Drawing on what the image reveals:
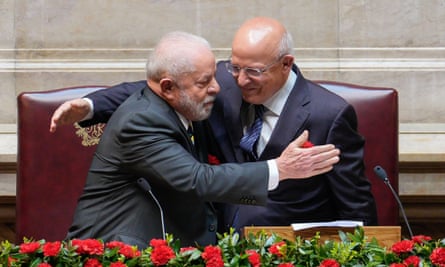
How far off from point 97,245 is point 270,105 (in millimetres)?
1242

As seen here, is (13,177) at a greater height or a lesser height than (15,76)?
lesser

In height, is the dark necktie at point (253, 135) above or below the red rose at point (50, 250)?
above

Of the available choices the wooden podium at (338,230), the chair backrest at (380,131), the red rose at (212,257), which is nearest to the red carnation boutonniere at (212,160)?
the chair backrest at (380,131)

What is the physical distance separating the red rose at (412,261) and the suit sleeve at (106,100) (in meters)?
1.42

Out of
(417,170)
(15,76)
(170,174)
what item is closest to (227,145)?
(170,174)

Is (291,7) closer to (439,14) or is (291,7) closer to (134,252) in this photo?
(439,14)

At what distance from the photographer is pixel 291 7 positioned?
4.61 meters

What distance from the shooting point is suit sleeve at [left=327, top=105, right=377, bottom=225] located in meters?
3.64

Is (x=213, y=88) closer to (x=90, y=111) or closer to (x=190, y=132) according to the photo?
(x=190, y=132)

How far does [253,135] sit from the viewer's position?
3.77m

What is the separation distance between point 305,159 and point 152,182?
57 centimetres

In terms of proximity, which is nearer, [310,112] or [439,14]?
[310,112]

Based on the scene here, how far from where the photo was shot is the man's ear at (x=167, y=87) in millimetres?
3416

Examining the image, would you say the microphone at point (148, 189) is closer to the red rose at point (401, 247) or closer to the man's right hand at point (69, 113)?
the man's right hand at point (69, 113)
